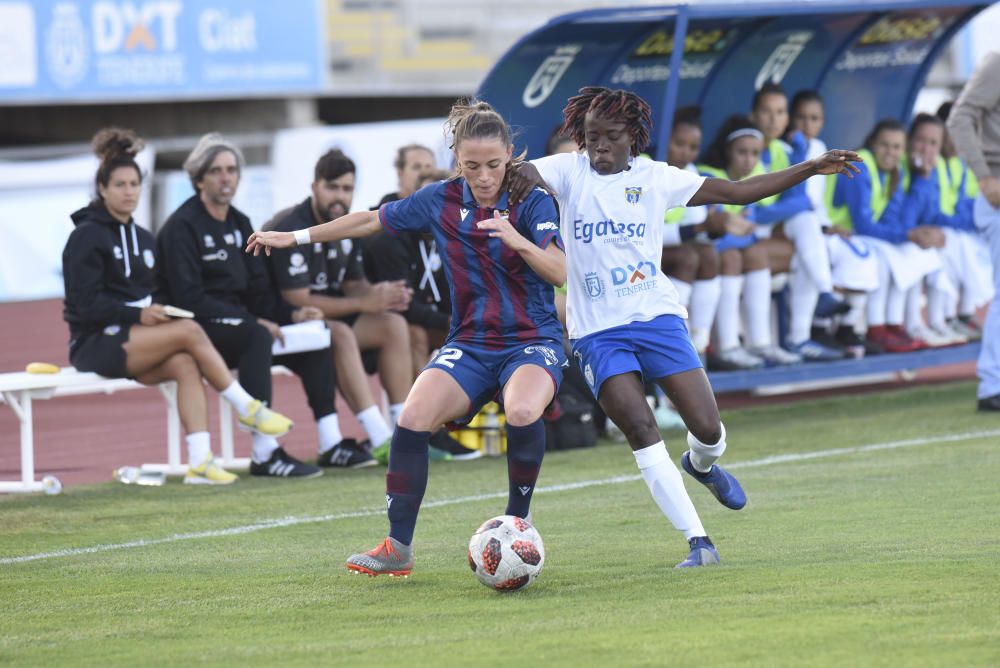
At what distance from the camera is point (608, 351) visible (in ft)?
21.1

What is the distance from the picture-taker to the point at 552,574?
6.18 meters

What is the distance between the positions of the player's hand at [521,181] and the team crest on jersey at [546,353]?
559 millimetres

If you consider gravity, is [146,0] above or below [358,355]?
above

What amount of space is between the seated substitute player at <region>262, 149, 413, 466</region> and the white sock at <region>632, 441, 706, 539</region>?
4004 millimetres

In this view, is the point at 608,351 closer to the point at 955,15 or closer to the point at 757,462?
the point at 757,462

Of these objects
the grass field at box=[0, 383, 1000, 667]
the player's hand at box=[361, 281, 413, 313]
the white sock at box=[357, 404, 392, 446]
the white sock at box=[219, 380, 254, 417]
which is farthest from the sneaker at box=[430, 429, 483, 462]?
the white sock at box=[219, 380, 254, 417]

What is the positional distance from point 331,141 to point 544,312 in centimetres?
1449

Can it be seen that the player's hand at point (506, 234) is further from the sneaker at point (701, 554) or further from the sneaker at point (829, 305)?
the sneaker at point (829, 305)

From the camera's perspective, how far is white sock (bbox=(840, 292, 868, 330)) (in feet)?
41.8

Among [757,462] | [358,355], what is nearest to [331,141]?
[358,355]

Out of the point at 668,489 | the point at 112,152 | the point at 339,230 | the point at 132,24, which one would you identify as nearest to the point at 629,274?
the point at 668,489

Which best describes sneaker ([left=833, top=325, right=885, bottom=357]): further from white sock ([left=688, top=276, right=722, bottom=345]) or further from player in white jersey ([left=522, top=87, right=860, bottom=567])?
player in white jersey ([left=522, top=87, right=860, bottom=567])

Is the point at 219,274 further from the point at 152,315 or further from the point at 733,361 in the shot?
Result: the point at 733,361

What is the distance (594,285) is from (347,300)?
413 centimetres
